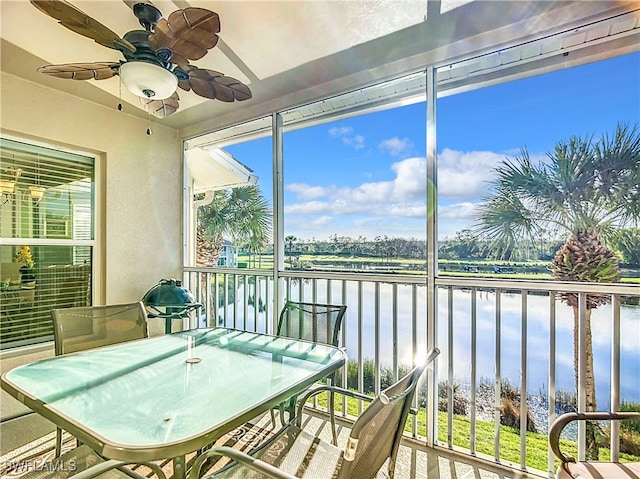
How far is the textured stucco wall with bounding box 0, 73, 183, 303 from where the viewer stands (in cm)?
285

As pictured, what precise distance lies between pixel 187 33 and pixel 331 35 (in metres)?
1.06

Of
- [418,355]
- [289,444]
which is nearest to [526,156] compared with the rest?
[418,355]

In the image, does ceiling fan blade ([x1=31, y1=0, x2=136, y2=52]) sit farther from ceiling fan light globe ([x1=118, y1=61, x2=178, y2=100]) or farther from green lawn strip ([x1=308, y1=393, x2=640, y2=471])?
green lawn strip ([x1=308, y1=393, x2=640, y2=471])

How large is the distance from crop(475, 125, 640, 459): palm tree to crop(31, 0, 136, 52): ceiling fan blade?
2.40 m

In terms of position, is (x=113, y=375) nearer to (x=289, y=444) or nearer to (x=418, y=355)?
(x=289, y=444)

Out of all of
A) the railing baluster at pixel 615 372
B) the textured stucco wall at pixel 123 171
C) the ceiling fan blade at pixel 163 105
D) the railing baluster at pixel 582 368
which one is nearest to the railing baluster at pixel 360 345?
the railing baluster at pixel 582 368

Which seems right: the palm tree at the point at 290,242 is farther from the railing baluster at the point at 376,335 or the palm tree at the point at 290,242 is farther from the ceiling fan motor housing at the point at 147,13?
the ceiling fan motor housing at the point at 147,13

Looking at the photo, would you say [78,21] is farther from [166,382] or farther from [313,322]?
[313,322]

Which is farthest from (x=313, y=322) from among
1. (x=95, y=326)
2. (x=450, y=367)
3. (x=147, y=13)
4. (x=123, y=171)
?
(x=123, y=171)

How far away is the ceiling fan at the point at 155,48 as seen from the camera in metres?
1.48

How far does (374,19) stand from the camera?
2.10 meters

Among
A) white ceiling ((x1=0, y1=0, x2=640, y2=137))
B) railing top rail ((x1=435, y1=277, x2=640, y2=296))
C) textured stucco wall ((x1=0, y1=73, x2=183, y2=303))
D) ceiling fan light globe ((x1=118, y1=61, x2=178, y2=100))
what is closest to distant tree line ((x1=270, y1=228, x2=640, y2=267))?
railing top rail ((x1=435, y1=277, x2=640, y2=296))

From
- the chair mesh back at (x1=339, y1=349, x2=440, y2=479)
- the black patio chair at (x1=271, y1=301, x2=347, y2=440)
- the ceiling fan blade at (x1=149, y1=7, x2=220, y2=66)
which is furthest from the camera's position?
the black patio chair at (x1=271, y1=301, x2=347, y2=440)

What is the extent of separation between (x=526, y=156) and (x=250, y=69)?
214cm
